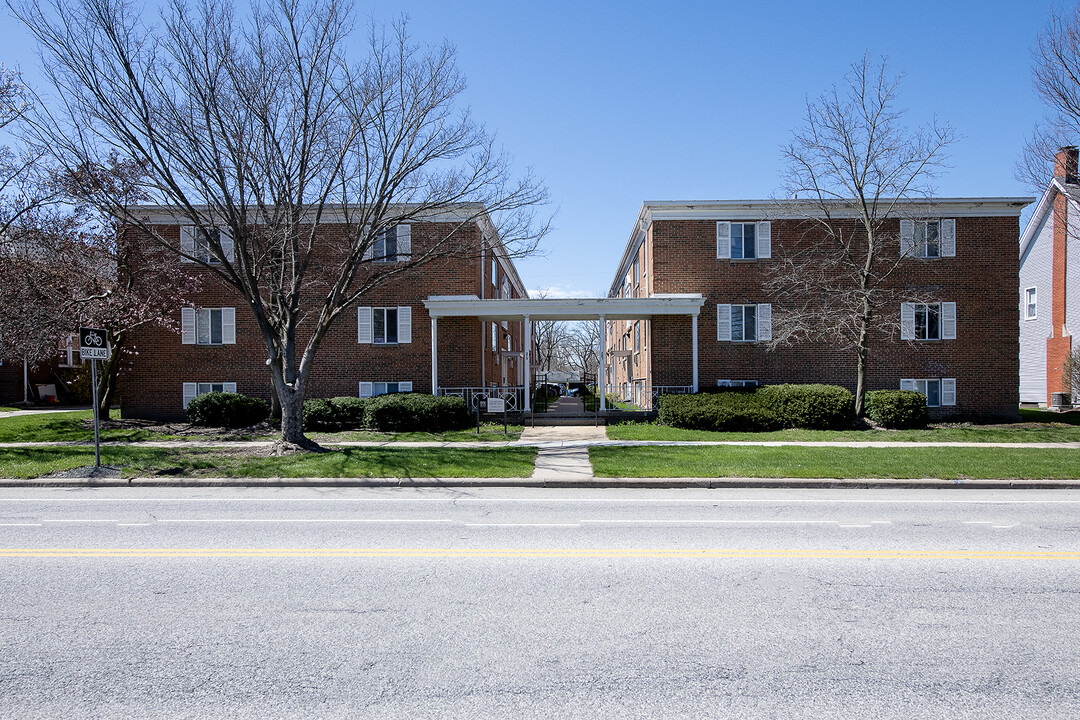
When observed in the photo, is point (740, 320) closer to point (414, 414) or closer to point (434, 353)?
point (434, 353)

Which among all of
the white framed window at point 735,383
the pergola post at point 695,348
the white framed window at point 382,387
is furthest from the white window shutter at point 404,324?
the white framed window at point 735,383

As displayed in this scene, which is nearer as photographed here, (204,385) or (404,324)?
(404,324)

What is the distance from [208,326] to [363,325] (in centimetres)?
A: 534

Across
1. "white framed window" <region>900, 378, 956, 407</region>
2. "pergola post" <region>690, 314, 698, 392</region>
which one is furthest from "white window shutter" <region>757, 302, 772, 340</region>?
"white framed window" <region>900, 378, 956, 407</region>

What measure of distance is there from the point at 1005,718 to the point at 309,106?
47.3 feet

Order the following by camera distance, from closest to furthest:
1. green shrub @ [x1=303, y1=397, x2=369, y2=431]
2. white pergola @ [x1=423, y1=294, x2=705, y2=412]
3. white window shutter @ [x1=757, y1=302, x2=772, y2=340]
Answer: green shrub @ [x1=303, y1=397, x2=369, y2=431], white pergola @ [x1=423, y1=294, x2=705, y2=412], white window shutter @ [x1=757, y1=302, x2=772, y2=340]

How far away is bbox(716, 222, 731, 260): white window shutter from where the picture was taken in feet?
74.4

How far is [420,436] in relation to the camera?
1744 cm

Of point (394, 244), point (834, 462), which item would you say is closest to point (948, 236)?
point (834, 462)

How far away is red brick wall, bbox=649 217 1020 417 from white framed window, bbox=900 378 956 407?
0.18m

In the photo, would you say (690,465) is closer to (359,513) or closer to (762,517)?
(762,517)

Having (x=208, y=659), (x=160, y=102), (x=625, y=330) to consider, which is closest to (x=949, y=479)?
(x=208, y=659)

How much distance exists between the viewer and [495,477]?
1136 centimetres

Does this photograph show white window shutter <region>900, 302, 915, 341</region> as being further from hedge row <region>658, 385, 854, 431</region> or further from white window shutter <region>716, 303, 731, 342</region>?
white window shutter <region>716, 303, 731, 342</region>
